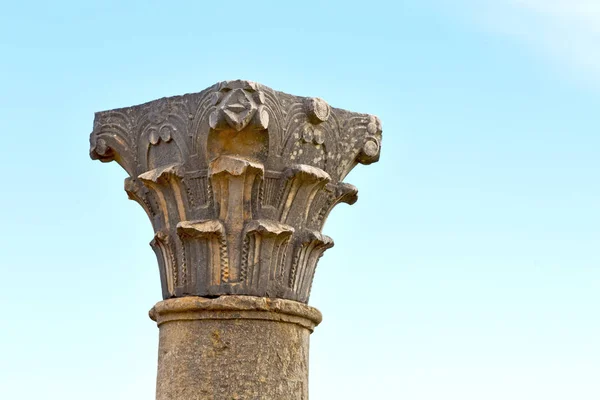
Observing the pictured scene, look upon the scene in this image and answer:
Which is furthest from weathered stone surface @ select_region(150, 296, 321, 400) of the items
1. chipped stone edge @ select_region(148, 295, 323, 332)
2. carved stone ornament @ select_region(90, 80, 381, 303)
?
carved stone ornament @ select_region(90, 80, 381, 303)

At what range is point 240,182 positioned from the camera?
338 inches

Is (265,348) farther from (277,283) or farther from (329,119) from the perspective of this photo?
(329,119)

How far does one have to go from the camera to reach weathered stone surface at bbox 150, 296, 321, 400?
27.5 feet

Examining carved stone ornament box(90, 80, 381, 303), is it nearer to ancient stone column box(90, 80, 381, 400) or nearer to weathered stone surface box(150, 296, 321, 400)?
ancient stone column box(90, 80, 381, 400)

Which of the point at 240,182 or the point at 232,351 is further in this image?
the point at 240,182

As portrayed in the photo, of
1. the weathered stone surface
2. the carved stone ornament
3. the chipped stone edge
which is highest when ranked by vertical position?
the carved stone ornament

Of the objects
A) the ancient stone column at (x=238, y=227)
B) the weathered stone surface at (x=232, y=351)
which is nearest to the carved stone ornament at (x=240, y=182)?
the ancient stone column at (x=238, y=227)

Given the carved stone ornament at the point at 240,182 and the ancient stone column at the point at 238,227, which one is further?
the carved stone ornament at the point at 240,182

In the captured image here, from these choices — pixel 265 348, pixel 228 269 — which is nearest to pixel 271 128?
pixel 228 269

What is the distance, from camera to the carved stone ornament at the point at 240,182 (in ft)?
28.1

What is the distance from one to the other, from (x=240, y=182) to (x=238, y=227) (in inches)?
15.3

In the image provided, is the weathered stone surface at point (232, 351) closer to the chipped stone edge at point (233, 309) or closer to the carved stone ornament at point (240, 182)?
the chipped stone edge at point (233, 309)

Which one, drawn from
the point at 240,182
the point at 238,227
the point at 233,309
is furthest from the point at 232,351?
the point at 240,182

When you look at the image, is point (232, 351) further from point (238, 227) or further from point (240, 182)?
point (240, 182)
